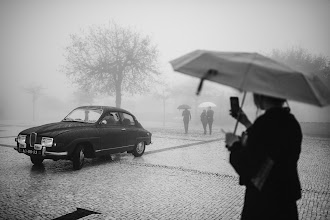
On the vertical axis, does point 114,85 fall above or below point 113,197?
above

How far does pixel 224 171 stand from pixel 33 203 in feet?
17.5

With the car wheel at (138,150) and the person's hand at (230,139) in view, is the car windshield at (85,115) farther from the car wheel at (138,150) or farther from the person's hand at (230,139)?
the person's hand at (230,139)

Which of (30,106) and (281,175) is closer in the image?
(281,175)

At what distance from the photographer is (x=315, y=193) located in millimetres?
5672

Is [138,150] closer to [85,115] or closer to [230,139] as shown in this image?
[85,115]

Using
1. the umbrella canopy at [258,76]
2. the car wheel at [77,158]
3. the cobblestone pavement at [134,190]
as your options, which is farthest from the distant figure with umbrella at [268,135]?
the car wheel at [77,158]

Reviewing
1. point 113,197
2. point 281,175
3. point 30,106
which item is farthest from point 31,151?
point 30,106

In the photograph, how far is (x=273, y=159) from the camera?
1929mm

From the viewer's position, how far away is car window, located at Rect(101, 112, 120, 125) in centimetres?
862

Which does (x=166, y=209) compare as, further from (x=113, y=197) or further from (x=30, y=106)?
(x=30, y=106)

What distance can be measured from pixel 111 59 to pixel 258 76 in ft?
86.5

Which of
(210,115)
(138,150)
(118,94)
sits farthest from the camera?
(118,94)

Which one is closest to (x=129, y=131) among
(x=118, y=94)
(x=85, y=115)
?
(x=85, y=115)

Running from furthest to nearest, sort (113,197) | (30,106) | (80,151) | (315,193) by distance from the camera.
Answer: (30,106) < (80,151) < (315,193) < (113,197)
